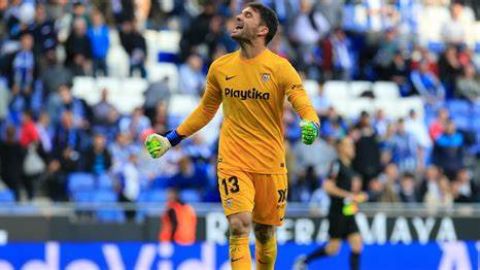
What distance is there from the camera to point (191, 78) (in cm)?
2112

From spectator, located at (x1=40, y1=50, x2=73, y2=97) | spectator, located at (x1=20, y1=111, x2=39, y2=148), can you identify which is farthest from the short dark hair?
spectator, located at (x1=40, y1=50, x2=73, y2=97)

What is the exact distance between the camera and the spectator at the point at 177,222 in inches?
696

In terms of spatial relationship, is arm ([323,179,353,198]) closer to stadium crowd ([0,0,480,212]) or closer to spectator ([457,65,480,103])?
stadium crowd ([0,0,480,212])

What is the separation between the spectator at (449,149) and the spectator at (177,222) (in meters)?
5.67

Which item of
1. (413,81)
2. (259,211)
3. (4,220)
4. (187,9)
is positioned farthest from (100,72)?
(259,211)

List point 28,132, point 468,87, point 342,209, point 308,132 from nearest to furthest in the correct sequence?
point 308,132, point 342,209, point 28,132, point 468,87

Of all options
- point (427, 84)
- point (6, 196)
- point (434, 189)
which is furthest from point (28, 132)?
point (427, 84)

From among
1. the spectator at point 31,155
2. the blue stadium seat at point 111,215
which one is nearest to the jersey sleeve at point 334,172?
the blue stadium seat at point 111,215

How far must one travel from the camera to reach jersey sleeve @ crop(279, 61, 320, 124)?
9.75m

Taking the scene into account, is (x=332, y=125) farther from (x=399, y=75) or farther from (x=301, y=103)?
(x=301, y=103)

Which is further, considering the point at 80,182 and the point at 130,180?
the point at 130,180

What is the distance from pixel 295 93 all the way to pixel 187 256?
6.55m

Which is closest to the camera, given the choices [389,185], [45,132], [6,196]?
[6,196]

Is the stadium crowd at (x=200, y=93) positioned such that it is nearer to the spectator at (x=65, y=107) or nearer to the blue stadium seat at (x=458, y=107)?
the spectator at (x=65, y=107)
